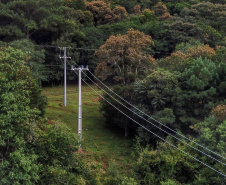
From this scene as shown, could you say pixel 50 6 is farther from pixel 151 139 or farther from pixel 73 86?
pixel 151 139

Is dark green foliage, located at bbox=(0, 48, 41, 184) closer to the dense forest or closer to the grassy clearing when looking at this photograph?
the dense forest

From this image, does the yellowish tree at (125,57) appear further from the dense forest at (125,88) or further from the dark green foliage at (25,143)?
the dark green foliage at (25,143)

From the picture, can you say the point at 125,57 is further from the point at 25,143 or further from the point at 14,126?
the point at 14,126

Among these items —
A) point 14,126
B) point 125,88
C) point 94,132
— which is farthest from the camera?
point 94,132

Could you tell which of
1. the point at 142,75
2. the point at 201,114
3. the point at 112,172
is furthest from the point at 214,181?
the point at 142,75

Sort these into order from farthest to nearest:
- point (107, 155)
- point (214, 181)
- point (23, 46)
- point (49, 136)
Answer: point (23, 46) → point (107, 155) → point (214, 181) → point (49, 136)

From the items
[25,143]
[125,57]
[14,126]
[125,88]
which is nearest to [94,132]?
[125,88]

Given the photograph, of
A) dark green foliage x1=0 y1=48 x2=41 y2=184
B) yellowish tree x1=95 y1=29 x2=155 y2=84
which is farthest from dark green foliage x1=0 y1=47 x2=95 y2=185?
yellowish tree x1=95 y1=29 x2=155 y2=84
